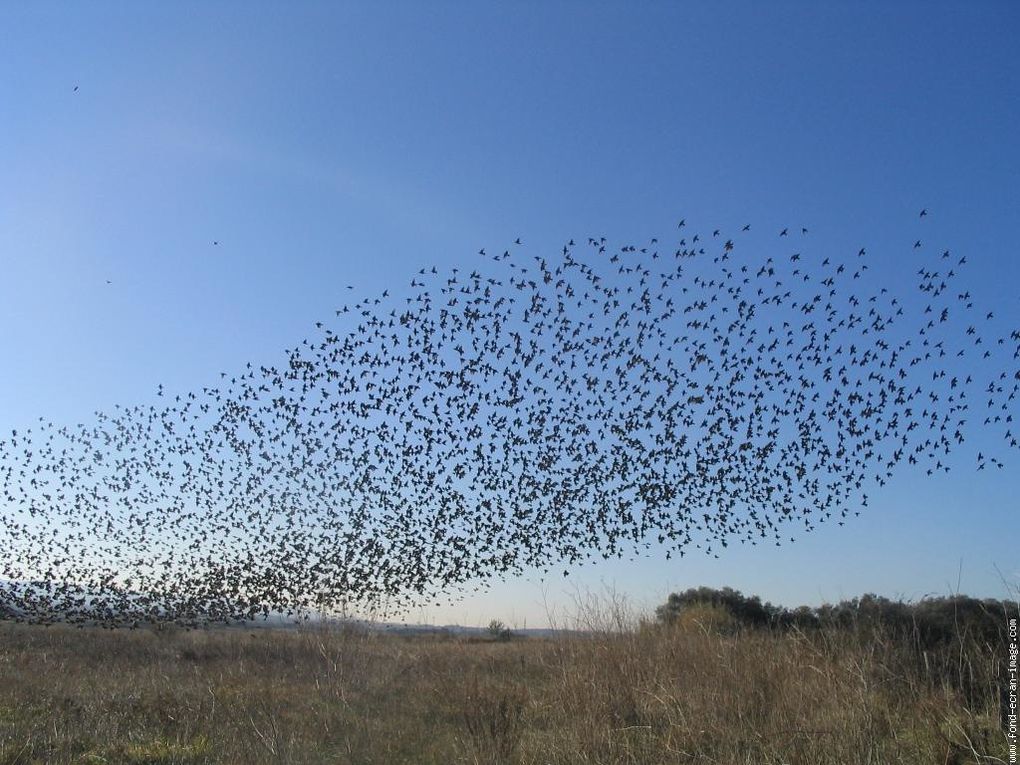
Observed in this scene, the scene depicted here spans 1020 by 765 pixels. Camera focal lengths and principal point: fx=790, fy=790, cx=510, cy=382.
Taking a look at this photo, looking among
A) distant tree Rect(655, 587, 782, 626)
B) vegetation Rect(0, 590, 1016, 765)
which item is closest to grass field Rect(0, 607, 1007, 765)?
vegetation Rect(0, 590, 1016, 765)

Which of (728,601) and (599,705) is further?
(728,601)

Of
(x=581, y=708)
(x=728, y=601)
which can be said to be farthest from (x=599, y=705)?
(x=728, y=601)

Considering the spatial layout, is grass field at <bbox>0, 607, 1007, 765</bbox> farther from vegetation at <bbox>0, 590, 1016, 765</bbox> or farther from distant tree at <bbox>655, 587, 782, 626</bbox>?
distant tree at <bbox>655, 587, 782, 626</bbox>

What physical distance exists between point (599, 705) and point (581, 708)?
315 mm

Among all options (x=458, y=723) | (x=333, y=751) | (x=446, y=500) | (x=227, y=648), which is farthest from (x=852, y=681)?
(x=227, y=648)

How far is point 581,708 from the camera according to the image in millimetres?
11766

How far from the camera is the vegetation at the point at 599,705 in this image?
868 centimetres

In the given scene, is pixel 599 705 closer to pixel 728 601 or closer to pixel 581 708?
pixel 581 708

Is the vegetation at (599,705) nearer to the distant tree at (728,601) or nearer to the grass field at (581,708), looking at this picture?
the grass field at (581,708)

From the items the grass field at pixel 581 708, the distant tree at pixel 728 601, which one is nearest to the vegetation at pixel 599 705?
the grass field at pixel 581 708

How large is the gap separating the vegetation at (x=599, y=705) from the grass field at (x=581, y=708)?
0.12 feet

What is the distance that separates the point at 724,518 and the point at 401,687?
8108mm

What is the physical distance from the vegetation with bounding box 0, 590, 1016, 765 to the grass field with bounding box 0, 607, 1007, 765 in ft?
0.12

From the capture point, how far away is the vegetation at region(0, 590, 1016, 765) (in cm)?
868
